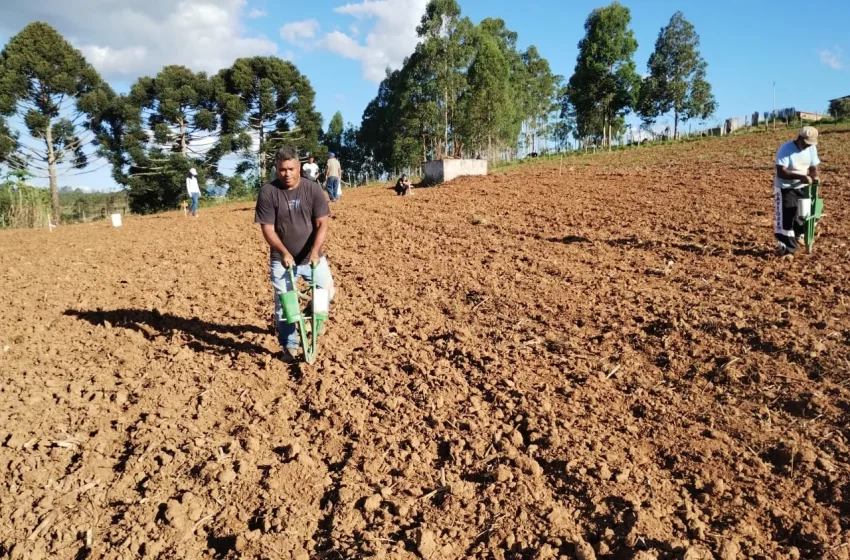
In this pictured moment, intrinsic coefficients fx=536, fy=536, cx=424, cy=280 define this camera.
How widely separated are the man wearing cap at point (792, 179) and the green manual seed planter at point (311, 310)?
17.5 feet

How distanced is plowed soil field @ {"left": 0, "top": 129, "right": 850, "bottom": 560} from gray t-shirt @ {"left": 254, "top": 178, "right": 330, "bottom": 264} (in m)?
1.08

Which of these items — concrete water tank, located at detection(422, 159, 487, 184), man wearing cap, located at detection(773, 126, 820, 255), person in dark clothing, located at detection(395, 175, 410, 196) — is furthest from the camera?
concrete water tank, located at detection(422, 159, 487, 184)

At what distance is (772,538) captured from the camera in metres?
2.43

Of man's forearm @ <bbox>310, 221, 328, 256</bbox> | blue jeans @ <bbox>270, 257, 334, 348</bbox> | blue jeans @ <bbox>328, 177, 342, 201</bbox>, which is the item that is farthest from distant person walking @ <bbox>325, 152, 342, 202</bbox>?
man's forearm @ <bbox>310, 221, 328, 256</bbox>

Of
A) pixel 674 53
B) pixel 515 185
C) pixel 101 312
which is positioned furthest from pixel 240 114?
pixel 101 312

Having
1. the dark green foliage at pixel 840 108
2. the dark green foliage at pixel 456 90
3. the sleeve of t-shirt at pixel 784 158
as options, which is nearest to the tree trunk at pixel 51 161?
the dark green foliage at pixel 456 90

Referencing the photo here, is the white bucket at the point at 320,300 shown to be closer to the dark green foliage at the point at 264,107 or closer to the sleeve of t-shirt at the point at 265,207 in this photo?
the sleeve of t-shirt at the point at 265,207

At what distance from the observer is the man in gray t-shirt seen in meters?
4.11

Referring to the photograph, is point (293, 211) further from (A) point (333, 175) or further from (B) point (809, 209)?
(A) point (333, 175)

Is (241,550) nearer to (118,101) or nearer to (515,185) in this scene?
(515,185)

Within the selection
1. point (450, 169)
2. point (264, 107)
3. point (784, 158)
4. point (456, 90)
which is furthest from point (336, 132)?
point (784, 158)

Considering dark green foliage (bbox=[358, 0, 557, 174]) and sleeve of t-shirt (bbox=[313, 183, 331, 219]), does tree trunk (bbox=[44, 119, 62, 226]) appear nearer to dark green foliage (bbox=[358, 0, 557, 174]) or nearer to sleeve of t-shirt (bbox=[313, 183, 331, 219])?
dark green foliage (bbox=[358, 0, 557, 174])

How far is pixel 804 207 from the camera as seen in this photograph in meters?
6.01

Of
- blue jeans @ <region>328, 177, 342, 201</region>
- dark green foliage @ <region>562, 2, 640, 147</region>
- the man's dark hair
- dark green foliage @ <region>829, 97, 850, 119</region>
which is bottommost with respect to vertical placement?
the man's dark hair
